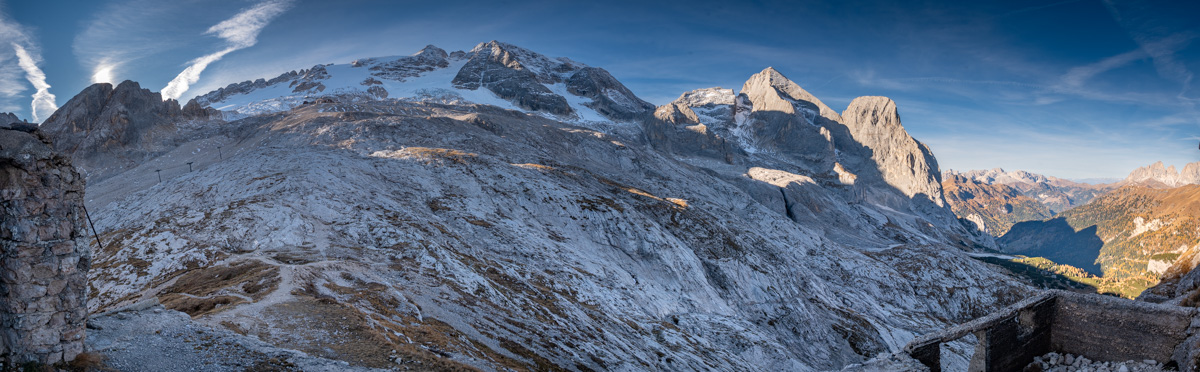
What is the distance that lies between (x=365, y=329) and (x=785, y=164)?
199024 millimetres

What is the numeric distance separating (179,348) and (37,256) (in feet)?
14.0

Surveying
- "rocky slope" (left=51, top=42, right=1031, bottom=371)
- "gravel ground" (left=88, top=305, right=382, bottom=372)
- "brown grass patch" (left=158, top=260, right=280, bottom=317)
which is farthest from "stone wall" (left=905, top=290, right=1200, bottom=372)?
"brown grass patch" (left=158, top=260, right=280, bottom=317)

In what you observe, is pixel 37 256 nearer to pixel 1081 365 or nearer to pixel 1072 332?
pixel 1081 365

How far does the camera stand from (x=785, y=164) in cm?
19888

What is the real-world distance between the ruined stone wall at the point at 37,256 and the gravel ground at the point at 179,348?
1.34 metres

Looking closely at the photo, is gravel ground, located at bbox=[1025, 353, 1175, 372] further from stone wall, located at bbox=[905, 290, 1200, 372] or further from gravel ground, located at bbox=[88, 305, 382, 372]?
gravel ground, located at bbox=[88, 305, 382, 372]

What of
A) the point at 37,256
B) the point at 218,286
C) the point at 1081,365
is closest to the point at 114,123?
the point at 218,286

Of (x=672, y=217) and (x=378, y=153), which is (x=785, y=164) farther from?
(x=378, y=153)

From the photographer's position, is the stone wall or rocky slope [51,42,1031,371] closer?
the stone wall

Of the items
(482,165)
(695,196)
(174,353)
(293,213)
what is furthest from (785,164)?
(174,353)

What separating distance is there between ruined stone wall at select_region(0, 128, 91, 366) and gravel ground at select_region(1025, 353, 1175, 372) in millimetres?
36926

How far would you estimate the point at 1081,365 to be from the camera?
23.5m

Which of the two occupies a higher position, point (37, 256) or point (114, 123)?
point (114, 123)

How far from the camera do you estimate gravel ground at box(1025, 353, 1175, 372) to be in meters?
21.0
